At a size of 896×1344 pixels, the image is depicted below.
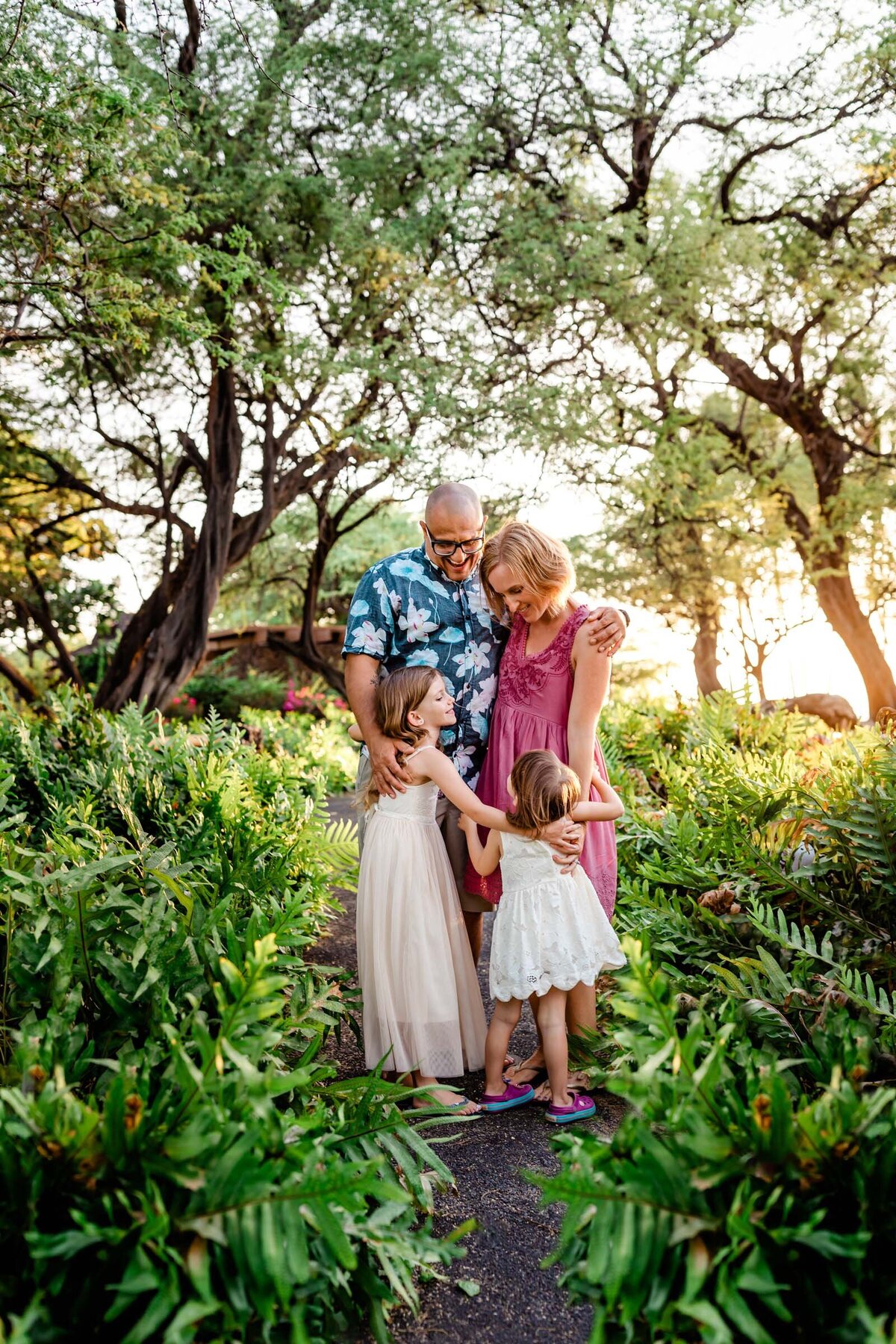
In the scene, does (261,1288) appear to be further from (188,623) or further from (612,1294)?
(188,623)

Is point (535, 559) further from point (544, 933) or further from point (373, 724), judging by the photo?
point (544, 933)

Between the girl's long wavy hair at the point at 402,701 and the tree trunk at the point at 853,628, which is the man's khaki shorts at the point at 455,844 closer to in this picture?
the girl's long wavy hair at the point at 402,701

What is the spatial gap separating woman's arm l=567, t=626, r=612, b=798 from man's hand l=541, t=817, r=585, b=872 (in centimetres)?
26

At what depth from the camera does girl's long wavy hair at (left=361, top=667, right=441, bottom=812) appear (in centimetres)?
401

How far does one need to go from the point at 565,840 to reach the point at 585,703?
0.55 meters

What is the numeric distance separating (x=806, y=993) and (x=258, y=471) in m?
11.3

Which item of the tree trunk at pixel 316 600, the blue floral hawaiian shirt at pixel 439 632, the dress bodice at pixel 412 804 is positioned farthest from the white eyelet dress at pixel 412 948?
the tree trunk at pixel 316 600

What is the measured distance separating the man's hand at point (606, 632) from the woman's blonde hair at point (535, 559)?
0.52 ft

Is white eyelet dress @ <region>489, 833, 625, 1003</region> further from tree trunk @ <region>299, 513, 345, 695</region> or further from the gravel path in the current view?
tree trunk @ <region>299, 513, 345, 695</region>

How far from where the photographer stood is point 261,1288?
180 cm

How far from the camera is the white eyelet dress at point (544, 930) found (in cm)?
370

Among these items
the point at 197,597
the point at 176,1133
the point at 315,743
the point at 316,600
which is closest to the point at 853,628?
the point at 316,600

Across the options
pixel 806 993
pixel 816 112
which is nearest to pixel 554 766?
pixel 806 993

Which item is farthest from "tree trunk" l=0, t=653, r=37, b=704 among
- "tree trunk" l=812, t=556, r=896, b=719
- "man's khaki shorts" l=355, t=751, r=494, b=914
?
"tree trunk" l=812, t=556, r=896, b=719
